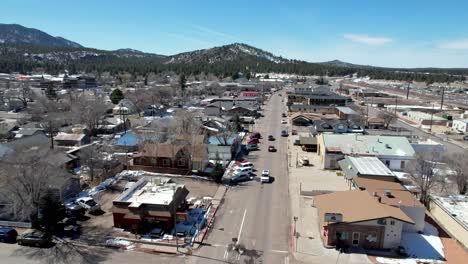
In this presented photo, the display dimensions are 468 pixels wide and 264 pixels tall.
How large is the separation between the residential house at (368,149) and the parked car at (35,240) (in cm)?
2614

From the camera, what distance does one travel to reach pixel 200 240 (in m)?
20.5

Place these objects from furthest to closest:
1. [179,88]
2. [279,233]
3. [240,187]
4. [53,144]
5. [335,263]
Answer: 1. [179,88]
2. [53,144]
3. [240,187]
4. [279,233]
5. [335,263]

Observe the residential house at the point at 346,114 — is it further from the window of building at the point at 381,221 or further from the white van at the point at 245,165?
the window of building at the point at 381,221

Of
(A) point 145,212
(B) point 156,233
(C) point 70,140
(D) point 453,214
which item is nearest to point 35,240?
(A) point 145,212

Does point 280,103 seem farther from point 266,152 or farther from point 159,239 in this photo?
point 159,239

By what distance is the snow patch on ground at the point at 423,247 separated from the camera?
1891 cm

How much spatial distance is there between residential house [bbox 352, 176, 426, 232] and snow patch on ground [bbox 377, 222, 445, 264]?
0.71 m

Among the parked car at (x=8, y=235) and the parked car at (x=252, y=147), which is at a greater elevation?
the parked car at (x=252, y=147)

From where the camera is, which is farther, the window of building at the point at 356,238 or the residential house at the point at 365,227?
the window of building at the point at 356,238

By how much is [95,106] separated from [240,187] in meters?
32.9

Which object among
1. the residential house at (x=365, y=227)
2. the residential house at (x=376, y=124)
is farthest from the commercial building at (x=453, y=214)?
the residential house at (x=376, y=124)

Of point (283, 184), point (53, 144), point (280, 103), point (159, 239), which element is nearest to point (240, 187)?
point (283, 184)

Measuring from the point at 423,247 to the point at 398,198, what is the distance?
365 centimetres

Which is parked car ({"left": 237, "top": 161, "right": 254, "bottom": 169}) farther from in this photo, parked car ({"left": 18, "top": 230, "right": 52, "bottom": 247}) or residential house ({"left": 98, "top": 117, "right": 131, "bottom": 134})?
residential house ({"left": 98, "top": 117, "right": 131, "bottom": 134})
